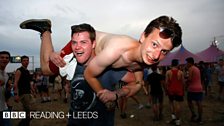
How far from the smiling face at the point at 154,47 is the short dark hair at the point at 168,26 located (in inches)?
2.5

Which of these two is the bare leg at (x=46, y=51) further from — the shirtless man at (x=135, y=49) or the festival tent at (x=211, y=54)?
the festival tent at (x=211, y=54)

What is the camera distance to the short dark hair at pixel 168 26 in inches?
113

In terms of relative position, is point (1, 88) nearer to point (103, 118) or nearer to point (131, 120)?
point (103, 118)

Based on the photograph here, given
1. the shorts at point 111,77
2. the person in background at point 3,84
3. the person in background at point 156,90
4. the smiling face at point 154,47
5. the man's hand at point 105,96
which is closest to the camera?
the smiling face at point 154,47

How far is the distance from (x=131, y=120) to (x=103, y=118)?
6385mm

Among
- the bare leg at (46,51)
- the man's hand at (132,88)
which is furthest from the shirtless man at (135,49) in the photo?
the bare leg at (46,51)

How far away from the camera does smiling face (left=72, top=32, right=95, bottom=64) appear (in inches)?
124

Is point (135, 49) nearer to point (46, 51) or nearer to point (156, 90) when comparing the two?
point (46, 51)

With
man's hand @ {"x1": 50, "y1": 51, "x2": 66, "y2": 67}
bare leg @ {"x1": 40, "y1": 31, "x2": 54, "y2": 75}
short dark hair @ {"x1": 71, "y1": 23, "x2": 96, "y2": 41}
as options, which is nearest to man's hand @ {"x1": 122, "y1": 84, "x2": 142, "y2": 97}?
short dark hair @ {"x1": 71, "y1": 23, "x2": 96, "y2": 41}

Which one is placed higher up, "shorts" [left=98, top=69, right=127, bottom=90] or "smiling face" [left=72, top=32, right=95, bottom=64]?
"smiling face" [left=72, top=32, right=95, bottom=64]

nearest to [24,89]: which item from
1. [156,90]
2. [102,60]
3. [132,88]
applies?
[156,90]

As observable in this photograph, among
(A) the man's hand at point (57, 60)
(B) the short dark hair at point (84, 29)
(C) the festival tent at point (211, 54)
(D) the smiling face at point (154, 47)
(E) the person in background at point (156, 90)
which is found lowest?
(E) the person in background at point (156, 90)

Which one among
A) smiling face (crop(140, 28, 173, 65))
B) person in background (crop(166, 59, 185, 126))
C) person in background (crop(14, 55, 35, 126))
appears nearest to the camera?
smiling face (crop(140, 28, 173, 65))

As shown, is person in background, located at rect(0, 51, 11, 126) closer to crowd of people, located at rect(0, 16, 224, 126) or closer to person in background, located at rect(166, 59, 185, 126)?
crowd of people, located at rect(0, 16, 224, 126)
